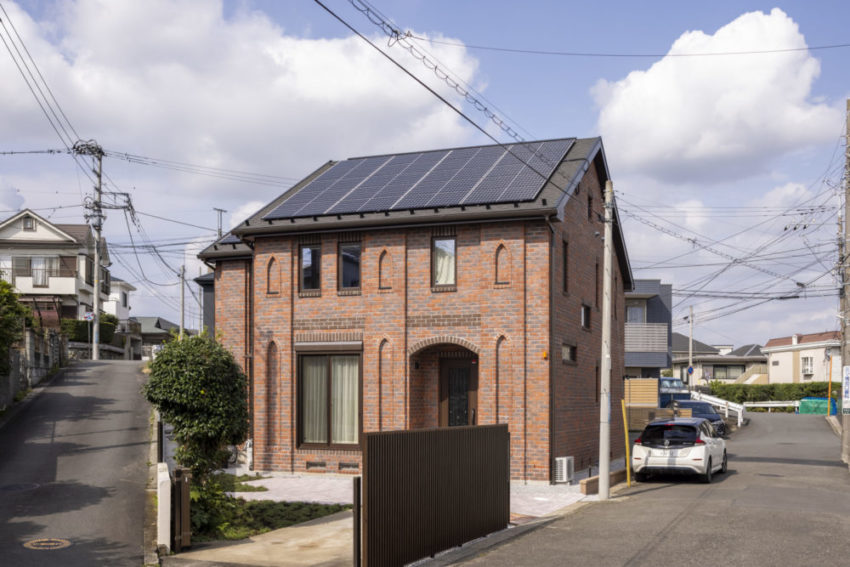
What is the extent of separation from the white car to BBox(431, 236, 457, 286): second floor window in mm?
6369

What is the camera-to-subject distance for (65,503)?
14562 mm

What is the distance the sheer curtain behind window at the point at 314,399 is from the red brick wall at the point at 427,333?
0.32 m

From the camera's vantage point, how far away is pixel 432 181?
22500 mm

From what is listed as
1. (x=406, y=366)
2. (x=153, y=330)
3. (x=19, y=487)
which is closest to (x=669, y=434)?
(x=406, y=366)

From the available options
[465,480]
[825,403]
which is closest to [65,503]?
[465,480]

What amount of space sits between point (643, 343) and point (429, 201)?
28710 mm

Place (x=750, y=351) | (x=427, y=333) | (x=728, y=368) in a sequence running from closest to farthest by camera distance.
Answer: (x=427, y=333)
(x=728, y=368)
(x=750, y=351)

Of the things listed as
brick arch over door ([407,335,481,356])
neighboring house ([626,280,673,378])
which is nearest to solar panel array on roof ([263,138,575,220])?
brick arch over door ([407,335,481,356])

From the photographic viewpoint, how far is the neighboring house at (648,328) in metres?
45.9

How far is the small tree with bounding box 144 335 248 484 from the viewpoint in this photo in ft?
46.4

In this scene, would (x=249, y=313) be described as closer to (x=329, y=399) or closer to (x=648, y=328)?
(x=329, y=399)

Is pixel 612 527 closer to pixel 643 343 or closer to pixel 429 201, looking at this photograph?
pixel 429 201

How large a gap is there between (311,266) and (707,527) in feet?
41.1

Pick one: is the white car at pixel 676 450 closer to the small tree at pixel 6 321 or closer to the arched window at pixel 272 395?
the arched window at pixel 272 395
